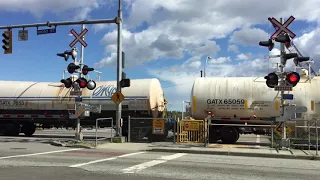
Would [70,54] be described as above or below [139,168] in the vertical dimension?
above

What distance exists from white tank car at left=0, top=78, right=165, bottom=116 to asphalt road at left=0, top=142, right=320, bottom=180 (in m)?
9.71

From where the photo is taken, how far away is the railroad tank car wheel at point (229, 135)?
19781 millimetres

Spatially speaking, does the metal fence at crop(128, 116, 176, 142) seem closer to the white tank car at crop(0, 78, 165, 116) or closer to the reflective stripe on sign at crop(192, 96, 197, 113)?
the reflective stripe on sign at crop(192, 96, 197, 113)

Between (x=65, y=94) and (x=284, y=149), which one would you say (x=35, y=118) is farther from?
(x=284, y=149)

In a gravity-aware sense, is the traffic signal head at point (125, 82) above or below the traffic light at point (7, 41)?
below

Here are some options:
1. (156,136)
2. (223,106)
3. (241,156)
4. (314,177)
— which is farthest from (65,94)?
(314,177)

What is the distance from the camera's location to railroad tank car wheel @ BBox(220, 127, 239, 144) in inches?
779

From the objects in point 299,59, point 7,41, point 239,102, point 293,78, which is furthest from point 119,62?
point 299,59

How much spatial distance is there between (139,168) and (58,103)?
1510cm

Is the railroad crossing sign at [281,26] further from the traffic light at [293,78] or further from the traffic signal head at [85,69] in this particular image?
the traffic signal head at [85,69]

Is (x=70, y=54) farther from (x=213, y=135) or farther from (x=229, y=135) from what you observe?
(x=229, y=135)

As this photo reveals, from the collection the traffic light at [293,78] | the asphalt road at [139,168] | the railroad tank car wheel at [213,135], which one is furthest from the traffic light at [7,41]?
the traffic light at [293,78]

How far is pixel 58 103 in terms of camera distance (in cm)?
2434

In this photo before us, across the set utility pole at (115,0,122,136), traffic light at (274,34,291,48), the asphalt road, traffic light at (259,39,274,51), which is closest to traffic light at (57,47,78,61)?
utility pole at (115,0,122,136)
